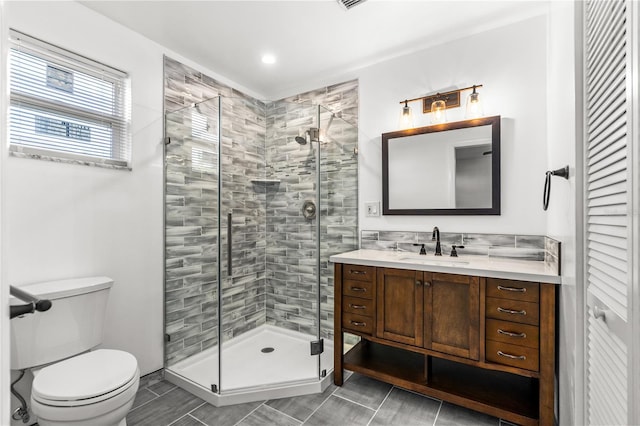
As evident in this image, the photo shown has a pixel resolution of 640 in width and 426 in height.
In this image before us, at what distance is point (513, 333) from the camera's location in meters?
1.63

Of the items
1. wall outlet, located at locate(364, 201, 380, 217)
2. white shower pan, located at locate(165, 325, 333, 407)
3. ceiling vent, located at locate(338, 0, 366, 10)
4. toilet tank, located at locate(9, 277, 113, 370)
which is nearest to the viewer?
toilet tank, located at locate(9, 277, 113, 370)

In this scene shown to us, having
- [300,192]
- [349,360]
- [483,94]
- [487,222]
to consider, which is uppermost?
[483,94]

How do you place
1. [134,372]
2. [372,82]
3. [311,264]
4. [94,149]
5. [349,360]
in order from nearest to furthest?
1. [134,372]
2. [94,149]
3. [349,360]
4. [311,264]
5. [372,82]

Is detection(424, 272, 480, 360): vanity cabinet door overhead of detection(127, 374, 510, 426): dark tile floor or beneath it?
overhead

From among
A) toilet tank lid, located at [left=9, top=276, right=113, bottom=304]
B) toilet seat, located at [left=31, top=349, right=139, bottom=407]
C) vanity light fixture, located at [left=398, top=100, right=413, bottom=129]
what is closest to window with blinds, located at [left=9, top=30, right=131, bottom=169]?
toilet tank lid, located at [left=9, top=276, right=113, bottom=304]

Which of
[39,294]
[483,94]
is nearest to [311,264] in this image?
[39,294]

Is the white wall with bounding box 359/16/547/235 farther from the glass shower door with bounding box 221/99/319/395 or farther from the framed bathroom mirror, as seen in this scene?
the glass shower door with bounding box 221/99/319/395

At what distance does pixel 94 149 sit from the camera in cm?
201

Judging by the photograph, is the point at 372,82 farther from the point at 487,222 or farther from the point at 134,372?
the point at 134,372

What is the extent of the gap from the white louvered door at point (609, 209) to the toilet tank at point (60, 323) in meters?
2.35

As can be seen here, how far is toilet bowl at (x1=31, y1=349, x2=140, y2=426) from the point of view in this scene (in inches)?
51.9

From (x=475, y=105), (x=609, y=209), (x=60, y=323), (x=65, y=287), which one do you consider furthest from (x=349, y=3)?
(x=60, y=323)

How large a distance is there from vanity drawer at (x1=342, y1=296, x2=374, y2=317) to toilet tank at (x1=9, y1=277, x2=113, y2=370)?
1508 millimetres

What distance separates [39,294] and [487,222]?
9.12 feet
